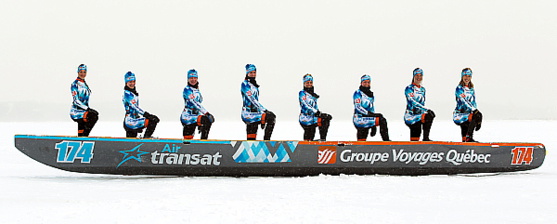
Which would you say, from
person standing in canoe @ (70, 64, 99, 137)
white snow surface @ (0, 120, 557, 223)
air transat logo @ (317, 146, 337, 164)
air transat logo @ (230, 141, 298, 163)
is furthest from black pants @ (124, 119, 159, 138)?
air transat logo @ (317, 146, 337, 164)

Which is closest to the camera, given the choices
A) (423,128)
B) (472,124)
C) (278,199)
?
(278,199)

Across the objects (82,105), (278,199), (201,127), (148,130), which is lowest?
(278,199)

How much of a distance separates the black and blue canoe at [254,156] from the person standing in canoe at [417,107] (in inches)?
27.2

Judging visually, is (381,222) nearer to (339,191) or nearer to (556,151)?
(339,191)

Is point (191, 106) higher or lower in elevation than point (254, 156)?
higher

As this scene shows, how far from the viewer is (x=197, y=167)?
33.0ft

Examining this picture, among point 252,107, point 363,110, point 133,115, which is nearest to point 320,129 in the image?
point 363,110

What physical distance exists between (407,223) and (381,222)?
255 millimetres

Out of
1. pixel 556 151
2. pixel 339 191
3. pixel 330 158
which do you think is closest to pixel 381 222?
pixel 339 191

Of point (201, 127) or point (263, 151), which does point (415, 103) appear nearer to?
point (263, 151)

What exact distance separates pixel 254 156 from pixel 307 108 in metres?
1.59

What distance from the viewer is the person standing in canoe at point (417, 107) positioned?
11188 millimetres

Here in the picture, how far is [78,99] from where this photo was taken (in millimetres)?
10156

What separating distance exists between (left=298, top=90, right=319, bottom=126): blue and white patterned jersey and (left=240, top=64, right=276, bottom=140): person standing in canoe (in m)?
0.70
